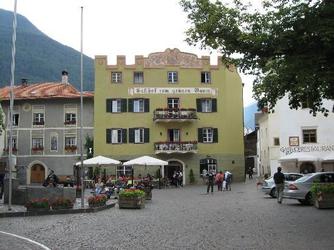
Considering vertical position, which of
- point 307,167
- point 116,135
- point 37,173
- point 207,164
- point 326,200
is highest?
point 116,135

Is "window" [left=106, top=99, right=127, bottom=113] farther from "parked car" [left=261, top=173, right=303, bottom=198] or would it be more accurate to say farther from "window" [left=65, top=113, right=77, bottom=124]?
"parked car" [left=261, top=173, right=303, bottom=198]

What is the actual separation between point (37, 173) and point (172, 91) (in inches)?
665

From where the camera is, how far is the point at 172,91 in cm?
5916

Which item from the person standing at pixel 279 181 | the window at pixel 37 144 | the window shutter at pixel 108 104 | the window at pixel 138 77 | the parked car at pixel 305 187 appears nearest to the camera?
the parked car at pixel 305 187

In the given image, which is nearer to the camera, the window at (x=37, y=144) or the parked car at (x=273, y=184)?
the parked car at (x=273, y=184)

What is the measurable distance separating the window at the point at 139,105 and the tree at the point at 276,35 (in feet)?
130

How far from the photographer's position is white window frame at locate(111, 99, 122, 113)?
58406 millimetres

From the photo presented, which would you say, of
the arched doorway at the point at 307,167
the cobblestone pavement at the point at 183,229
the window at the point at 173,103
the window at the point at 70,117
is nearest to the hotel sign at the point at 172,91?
the window at the point at 173,103

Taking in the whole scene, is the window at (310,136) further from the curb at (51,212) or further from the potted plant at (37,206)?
the potted plant at (37,206)

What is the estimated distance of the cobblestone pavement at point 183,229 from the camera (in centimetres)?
1193

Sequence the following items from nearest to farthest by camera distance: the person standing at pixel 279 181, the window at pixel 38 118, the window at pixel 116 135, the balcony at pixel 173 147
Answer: the person standing at pixel 279 181 → the balcony at pixel 173 147 → the window at pixel 116 135 → the window at pixel 38 118

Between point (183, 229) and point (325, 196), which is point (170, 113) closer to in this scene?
point (325, 196)

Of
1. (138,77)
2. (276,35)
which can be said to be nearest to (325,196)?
(276,35)

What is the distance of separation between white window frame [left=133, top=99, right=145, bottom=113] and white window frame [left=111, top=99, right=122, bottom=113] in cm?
151
